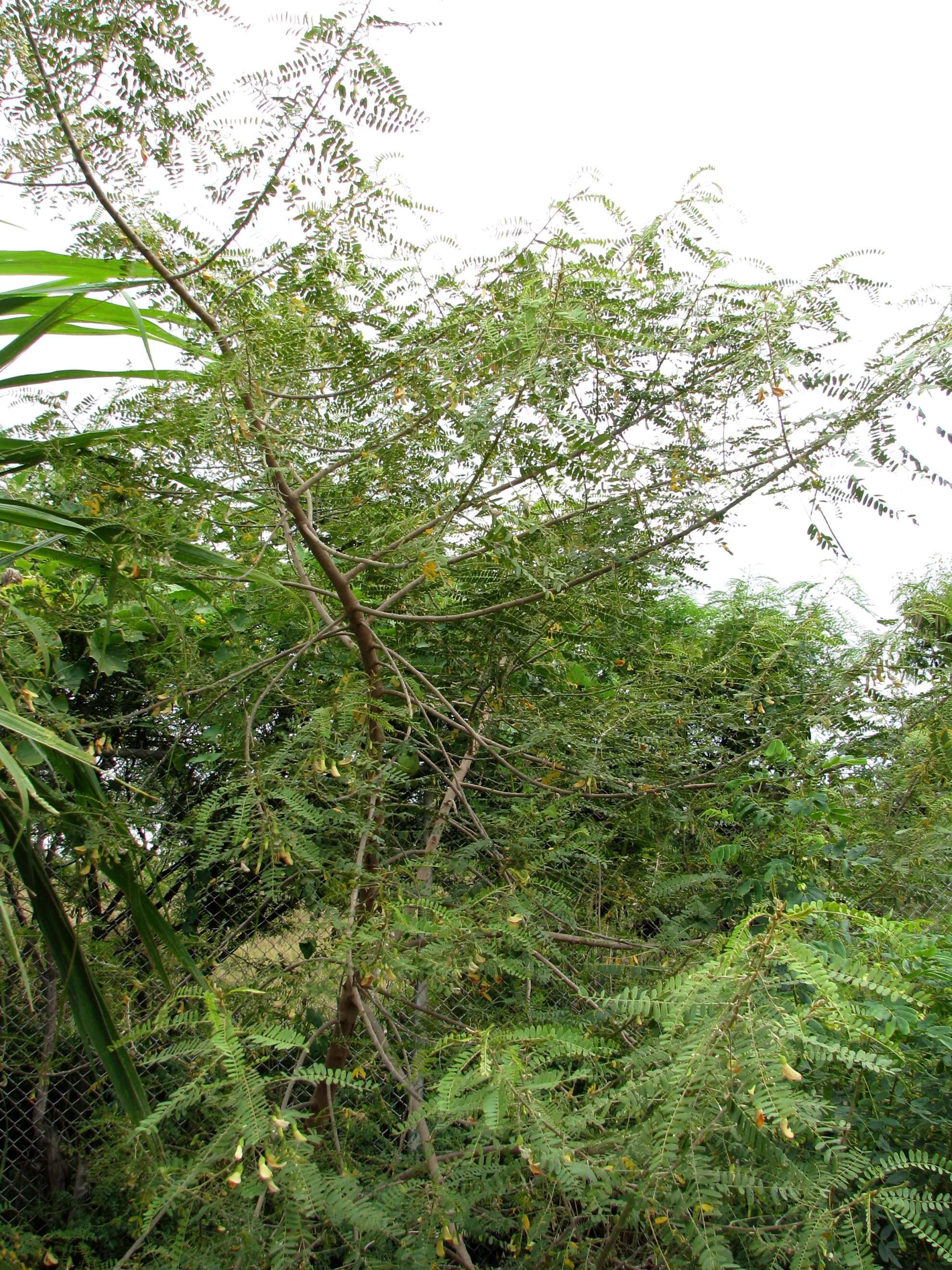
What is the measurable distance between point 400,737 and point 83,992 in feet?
2.65

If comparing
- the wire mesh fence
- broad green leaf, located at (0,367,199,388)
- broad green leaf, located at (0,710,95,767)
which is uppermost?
broad green leaf, located at (0,367,199,388)

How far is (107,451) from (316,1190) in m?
1.40

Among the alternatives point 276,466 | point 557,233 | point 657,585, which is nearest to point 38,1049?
point 276,466

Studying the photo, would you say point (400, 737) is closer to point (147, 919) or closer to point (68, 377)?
point (147, 919)

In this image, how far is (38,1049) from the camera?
2297 mm

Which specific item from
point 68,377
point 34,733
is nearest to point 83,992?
point 34,733

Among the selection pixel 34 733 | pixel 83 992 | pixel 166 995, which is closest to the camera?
pixel 34 733

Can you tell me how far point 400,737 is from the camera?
6.71 feet

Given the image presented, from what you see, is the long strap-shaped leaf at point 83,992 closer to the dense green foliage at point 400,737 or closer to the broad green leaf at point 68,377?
the dense green foliage at point 400,737

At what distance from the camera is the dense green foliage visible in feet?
4.33

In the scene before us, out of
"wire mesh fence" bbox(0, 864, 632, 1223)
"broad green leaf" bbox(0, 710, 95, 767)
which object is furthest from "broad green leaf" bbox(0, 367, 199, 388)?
"wire mesh fence" bbox(0, 864, 632, 1223)

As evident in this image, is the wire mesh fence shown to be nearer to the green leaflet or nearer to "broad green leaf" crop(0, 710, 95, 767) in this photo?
the green leaflet

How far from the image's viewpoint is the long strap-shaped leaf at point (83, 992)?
1618mm

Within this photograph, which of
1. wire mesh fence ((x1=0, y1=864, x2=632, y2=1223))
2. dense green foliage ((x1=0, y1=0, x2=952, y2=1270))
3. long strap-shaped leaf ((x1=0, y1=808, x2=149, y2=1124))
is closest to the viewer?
dense green foliage ((x1=0, y1=0, x2=952, y2=1270))
